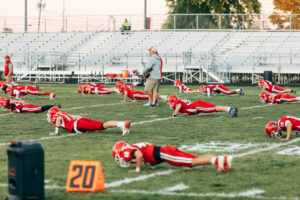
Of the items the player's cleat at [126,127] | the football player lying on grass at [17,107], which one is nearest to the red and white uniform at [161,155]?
the player's cleat at [126,127]

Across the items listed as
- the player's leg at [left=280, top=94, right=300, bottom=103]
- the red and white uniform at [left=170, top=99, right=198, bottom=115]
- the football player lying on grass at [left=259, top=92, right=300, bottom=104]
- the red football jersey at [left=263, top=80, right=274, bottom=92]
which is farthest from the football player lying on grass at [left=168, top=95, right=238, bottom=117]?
the red football jersey at [left=263, top=80, right=274, bottom=92]

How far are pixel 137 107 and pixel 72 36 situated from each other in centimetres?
2938

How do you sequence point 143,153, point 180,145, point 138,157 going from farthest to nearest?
point 180,145 < point 143,153 < point 138,157

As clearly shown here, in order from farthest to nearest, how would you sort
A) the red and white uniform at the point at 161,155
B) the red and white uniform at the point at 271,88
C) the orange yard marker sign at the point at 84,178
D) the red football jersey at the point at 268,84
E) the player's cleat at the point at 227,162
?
the red and white uniform at the point at 271,88 < the red football jersey at the point at 268,84 < the red and white uniform at the point at 161,155 < the player's cleat at the point at 227,162 < the orange yard marker sign at the point at 84,178

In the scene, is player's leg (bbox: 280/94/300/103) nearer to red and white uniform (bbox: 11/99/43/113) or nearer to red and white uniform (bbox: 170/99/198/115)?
red and white uniform (bbox: 170/99/198/115)

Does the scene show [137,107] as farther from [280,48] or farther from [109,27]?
[109,27]

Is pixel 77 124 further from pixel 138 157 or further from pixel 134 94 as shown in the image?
pixel 134 94

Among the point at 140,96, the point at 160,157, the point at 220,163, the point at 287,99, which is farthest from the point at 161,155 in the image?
the point at 287,99

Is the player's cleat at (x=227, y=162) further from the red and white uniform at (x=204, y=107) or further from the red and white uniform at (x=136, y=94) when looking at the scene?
the red and white uniform at (x=136, y=94)

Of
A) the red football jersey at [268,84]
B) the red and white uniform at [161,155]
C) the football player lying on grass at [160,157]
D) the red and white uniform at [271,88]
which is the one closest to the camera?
the football player lying on grass at [160,157]

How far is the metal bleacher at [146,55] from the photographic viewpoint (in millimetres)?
35062

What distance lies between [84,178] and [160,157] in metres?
1.28

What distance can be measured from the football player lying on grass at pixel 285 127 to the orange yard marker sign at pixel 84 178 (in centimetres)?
465

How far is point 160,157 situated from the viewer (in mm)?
7004
